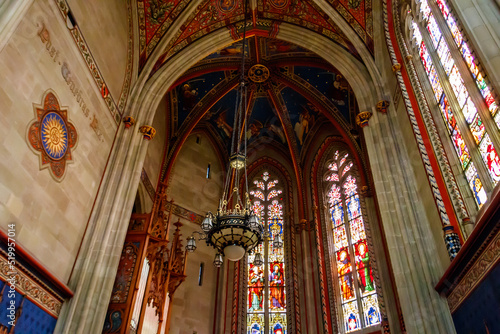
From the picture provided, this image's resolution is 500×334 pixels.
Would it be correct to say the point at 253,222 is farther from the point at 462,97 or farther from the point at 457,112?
the point at 462,97

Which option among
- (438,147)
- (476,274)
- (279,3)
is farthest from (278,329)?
(279,3)

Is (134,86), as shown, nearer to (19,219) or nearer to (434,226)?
(19,219)

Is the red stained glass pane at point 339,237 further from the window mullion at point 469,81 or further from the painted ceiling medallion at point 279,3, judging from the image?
the window mullion at point 469,81

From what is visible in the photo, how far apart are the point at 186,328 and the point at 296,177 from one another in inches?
228

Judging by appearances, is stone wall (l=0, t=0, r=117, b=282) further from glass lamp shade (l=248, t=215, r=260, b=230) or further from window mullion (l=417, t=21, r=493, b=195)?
window mullion (l=417, t=21, r=493, b=195)

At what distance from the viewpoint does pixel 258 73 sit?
12.9m

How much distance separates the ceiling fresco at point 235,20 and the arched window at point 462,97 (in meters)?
2.60

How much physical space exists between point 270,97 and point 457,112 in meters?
8.12

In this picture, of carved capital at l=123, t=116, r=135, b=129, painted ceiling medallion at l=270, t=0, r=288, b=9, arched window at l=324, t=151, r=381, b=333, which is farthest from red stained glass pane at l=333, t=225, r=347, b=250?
carved capital at l=123, t=116, r=135, b=129

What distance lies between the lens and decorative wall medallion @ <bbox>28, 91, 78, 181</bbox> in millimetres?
6109

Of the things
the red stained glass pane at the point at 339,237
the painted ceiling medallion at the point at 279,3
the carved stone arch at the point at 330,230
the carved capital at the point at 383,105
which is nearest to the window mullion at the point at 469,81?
the carved capital at the point at 383,105

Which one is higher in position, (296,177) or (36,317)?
(296,177)

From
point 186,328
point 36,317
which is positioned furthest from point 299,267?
point 36,317

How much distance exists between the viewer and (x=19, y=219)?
555cm
